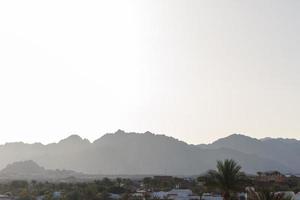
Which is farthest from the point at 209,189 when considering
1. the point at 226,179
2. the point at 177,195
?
the point at 177,195

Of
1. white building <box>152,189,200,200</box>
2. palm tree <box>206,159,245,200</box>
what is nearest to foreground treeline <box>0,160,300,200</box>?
palm tree <box>206,159,245,200</box>

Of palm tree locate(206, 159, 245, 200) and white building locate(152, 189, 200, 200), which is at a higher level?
palm tree locate(206, 159, 245, 200)

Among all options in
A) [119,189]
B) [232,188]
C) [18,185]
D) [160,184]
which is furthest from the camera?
[18,185]

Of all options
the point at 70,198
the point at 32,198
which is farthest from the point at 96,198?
the point at 32,198

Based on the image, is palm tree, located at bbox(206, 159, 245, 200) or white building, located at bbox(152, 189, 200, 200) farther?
white building, located at bbox(152, 189, 200, 200)

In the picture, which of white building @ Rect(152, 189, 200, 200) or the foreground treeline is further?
white building @ Rect(152, 189, 200, 200)

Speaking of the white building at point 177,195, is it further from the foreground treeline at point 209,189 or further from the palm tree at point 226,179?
the palm tree at point 226,179

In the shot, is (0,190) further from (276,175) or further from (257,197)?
(257,197)

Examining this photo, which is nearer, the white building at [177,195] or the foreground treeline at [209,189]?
the foreground treeline at [209,189]

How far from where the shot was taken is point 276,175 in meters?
90.7

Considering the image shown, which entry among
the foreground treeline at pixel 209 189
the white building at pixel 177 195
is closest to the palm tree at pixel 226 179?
the foreground treeline at pixel 209 189

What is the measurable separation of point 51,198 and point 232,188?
32.1 metres

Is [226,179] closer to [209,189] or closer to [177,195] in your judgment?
[209,189]

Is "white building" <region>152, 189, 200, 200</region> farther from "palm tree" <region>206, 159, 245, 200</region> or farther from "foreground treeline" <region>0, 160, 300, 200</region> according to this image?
"palm tree" <region>206, 159, 245, 200</region>
